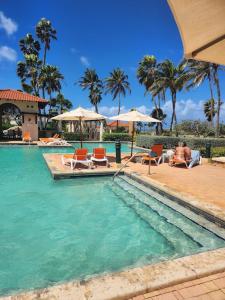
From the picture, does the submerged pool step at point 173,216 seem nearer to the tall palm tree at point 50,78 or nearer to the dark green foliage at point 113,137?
the dark green foliage at point 113,137

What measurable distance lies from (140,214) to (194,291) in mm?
3685

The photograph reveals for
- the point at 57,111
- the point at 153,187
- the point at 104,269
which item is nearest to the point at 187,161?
Answer: the point at 153,187

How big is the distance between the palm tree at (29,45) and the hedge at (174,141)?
29.8 metres

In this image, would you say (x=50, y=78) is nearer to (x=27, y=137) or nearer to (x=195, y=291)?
(x=27, y=137)

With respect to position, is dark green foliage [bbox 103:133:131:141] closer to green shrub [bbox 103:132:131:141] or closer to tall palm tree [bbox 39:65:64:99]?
green shrub [bbox 103:132:131:141]

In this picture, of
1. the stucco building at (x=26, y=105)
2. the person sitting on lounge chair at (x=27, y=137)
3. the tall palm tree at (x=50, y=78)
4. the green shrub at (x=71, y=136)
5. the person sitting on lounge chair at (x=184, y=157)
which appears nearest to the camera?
the person sitting on lounge chair at (x=184, y=157)

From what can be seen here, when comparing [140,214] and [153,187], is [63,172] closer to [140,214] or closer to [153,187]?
[153,187]

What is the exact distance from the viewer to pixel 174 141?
22.7 metres

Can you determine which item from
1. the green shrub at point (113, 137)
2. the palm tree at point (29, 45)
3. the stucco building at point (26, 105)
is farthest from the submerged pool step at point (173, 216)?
the palm tree at point (29, 45)

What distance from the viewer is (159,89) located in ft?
131

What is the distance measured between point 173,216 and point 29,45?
1795 inches

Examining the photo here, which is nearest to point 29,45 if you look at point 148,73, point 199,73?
point 148,73

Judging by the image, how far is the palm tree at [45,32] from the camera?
4550cm

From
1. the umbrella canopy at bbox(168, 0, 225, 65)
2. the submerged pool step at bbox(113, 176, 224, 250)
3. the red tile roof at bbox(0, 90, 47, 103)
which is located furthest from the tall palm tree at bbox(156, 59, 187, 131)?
the umbrella canopy at bbox(168, 0, 225, 65)
